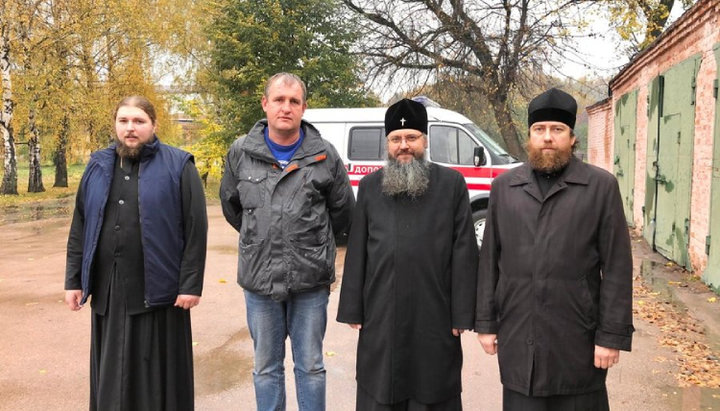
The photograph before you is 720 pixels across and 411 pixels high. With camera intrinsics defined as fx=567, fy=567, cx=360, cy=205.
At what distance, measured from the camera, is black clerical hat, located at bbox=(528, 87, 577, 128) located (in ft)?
8.82

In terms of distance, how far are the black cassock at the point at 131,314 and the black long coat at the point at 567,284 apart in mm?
1835

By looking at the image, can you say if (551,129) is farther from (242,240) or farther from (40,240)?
(40,240)

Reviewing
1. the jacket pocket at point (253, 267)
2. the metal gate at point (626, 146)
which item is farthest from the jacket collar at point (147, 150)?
the metal gate at point (626, 146)

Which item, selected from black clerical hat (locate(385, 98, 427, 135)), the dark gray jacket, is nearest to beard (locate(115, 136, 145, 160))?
the dark gray jacket

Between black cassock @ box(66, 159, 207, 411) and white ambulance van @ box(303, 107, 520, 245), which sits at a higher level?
white ambulance van @ box(303, 107, 520, 245)

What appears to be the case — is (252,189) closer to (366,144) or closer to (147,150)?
(147,150)

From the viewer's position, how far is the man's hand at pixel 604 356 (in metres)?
2.49

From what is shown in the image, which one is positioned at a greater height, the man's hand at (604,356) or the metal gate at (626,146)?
the metal gate at (626,146)

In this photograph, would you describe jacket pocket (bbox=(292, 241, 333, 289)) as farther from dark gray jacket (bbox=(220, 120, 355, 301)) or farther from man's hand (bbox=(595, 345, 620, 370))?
man's hand (bbox=(595, 345, 620, 370))

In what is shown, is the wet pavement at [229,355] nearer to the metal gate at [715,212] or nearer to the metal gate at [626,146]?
the metal gate at [715,212]

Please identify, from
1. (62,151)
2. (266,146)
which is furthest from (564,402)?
(62,151)

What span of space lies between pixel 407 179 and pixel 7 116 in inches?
816

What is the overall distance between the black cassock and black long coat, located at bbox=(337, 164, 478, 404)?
1.10m

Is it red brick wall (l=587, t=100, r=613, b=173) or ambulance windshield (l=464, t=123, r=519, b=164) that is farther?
red brick wall (l=587, t=100, r=613, b=173)
